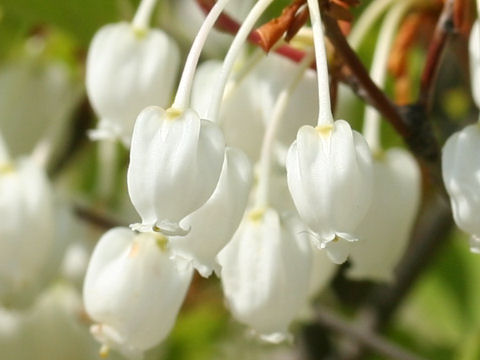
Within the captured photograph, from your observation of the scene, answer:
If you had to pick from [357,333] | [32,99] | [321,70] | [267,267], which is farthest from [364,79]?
[32,99]

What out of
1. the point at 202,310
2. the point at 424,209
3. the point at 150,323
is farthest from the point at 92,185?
the point at 150,323

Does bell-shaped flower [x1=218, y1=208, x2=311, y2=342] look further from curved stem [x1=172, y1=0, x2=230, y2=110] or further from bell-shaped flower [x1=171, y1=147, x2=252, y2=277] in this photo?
curved stem [x1=172, y1=0, x2=230, y2=110]

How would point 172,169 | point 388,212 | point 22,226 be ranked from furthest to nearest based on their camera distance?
point 22,226 < point 388,212 < point 172,169

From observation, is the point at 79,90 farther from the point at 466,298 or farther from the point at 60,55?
the point at 466,298

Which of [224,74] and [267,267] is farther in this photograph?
[267,267]

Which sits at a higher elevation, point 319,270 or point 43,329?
point 319,270

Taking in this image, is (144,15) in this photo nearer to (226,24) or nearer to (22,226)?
(226,24)

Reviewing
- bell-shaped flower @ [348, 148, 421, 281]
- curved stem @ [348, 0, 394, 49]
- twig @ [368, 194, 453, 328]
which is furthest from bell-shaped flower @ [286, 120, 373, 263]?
twig @ [368, 194, 453, 328]
